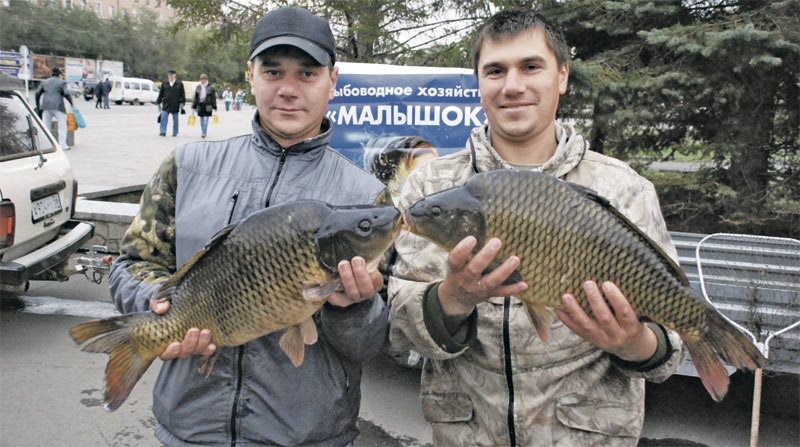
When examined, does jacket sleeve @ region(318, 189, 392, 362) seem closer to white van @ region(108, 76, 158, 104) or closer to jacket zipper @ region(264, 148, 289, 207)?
jacket zipper @ region(264, 148, 289, 207)

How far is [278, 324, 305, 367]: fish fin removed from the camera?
6.43 ft

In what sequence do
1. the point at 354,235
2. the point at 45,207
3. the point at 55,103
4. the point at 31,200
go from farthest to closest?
the point at 55,103, the point at 45,207, the point at 31,200, the point at 354,235

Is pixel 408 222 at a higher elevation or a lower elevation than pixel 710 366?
higher

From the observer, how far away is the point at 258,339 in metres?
2.12

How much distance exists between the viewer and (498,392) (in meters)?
2.11

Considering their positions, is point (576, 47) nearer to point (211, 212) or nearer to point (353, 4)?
point (353, 4)

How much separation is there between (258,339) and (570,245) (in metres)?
1.10

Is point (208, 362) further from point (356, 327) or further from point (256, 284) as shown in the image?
point (356, 327)

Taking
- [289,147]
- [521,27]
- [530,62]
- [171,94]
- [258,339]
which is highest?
[171,94]

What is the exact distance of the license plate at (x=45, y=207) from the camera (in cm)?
611

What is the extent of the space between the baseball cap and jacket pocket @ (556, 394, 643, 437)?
1.49 metres

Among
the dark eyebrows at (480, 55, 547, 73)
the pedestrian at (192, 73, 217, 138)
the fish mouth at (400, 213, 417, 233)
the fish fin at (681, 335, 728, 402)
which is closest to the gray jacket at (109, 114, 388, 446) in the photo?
the fish mouth at (400, 213, 417, 233)

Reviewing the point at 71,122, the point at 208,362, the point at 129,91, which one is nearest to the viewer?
the point at 208,362

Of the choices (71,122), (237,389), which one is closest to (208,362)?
(237,389)
